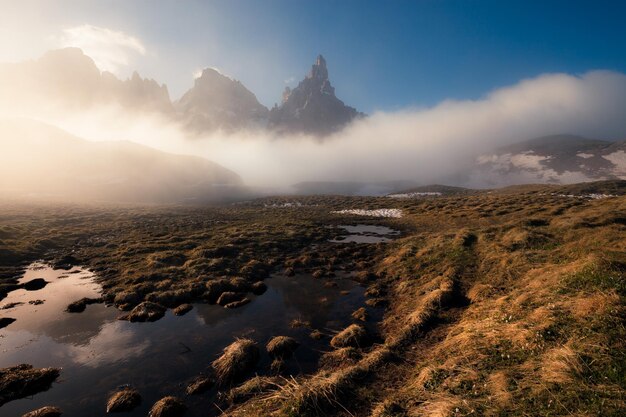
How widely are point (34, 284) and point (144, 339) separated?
2448 centimetres

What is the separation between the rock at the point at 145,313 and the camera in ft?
83.5

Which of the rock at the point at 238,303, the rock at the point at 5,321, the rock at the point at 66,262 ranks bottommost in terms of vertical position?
the rock at the point at 238,303

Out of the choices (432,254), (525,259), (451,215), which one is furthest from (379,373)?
(451,215)

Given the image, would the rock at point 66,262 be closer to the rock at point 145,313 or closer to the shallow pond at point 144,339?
the shallow pond at point 144,339

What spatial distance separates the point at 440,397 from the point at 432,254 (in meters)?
24.0

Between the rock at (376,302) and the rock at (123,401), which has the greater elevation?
the rock at (376,302)

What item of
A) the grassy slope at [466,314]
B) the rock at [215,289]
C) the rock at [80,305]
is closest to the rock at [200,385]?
the grassy slope at [466,314]

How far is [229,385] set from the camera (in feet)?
53.5

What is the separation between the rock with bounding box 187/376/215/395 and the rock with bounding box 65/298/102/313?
18.9 m

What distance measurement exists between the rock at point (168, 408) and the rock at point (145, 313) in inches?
482

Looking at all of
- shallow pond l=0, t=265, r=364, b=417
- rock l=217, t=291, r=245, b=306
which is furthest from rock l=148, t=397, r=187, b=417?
rock l=217, t=291, r=245, b=306

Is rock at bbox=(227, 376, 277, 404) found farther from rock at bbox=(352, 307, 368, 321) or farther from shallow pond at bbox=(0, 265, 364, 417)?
rock at bbox=(352, 307, 368, 321)

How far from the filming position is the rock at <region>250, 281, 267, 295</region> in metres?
30.9

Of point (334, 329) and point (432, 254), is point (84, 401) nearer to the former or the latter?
point (334, 329)
